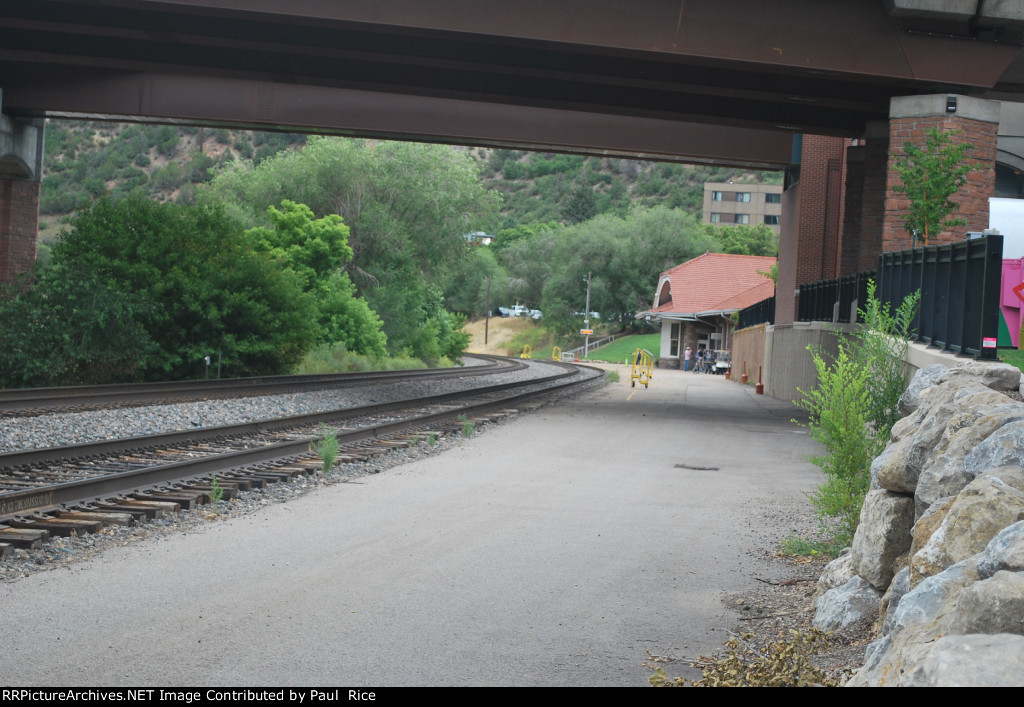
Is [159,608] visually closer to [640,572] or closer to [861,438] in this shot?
[640,572]

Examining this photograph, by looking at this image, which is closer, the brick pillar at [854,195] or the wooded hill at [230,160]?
the brick pillar at [854,195]

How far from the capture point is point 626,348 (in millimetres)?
79875

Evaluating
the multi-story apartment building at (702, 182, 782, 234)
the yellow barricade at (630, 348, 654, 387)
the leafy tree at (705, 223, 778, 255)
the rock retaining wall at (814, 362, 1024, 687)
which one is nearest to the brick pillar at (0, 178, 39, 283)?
the yellow barricade at (630, 348, 654, 387)

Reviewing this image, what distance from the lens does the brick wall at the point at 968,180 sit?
18.6 meters

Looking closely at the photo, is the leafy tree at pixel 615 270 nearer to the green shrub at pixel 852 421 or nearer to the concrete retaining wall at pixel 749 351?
the concrete retaining wall at pixel 749 351

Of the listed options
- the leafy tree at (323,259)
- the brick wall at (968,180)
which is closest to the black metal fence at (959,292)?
the brick wall at (968,180)

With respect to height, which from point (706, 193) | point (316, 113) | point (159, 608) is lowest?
point (159, 608)

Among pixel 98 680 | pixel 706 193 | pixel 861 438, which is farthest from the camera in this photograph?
pixel 706 193

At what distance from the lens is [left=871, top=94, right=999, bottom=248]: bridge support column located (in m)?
18.6

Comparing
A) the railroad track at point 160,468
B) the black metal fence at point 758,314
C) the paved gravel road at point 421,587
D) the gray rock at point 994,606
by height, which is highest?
the black metal fence at point 758,314

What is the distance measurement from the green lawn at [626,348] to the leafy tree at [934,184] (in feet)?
181

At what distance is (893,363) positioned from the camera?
9562 millimetres

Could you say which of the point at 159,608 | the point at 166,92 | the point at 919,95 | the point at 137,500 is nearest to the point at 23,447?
the point at 137,500

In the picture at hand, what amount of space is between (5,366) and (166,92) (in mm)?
8202
